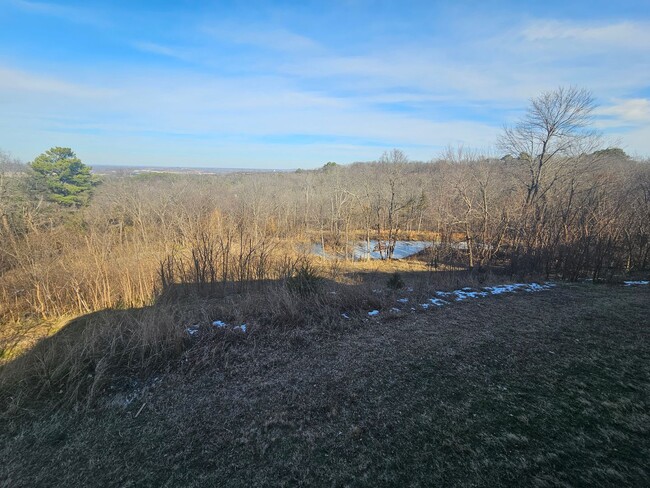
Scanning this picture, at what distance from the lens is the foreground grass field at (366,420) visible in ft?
7.80

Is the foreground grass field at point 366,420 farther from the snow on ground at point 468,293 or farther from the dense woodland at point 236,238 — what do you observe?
the dense woodland at point 236,238

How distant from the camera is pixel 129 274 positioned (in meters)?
8.38

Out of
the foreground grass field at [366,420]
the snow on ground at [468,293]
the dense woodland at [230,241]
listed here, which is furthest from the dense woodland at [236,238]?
the foreground grass field at [366,420]

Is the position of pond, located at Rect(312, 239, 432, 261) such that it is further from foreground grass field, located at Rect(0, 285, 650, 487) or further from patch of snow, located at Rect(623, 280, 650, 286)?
foreground grass field, located at Rect(0, 285, 650, 487)

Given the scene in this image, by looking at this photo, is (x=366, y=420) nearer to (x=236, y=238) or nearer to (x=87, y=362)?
(x=87, y=362)

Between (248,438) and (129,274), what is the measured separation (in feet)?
24.7

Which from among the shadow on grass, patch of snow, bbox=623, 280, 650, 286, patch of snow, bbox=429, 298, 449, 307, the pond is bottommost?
the pond

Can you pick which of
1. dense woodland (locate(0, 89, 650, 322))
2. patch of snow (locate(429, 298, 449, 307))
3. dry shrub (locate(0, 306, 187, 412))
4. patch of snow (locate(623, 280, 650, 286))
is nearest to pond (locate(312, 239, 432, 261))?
dense woodland (locate(0, 89, 650, 322))

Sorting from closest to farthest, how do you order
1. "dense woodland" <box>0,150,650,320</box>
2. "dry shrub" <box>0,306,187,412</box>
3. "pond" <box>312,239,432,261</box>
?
"dry shrub" <box>0,306,187,412</box> → "dense woodland" <box>0,150,650,320</box> → "pond" <box>312,239,432,261</box>

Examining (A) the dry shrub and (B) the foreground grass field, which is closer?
(B) the foreground grass field

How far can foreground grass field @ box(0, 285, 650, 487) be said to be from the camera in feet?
7.80

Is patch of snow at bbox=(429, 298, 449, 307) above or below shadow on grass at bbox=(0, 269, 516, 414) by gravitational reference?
below

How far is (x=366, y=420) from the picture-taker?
2.95m

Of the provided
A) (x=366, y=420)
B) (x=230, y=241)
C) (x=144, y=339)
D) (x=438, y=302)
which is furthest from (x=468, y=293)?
(x=230, y=241)
